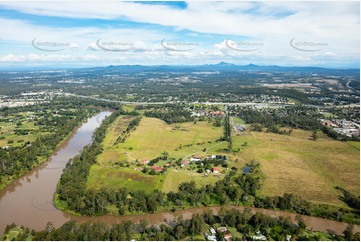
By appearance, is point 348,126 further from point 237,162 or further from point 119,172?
point 119,172

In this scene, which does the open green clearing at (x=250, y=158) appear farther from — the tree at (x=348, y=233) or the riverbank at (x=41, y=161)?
the riverbank at (x=41, y=161)

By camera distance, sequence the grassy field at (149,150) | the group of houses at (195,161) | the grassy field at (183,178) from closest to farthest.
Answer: the grassy field at (183,178), the grassy field at (149,150), the group of houses at (195,161)

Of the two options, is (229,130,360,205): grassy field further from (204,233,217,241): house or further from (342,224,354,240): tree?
(204,233,217,241): house

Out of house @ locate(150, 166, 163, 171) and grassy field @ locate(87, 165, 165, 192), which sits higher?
house @ locate(150, 166, 163, 171)

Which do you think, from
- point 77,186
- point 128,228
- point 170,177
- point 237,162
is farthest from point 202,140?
point 128,228

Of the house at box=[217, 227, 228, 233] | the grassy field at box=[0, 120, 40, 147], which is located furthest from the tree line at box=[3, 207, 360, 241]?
the grassy field at box=[0, 120, 40, 147]

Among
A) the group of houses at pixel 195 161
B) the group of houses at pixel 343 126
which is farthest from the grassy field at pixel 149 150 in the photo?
the group of houses at pixel 343 126

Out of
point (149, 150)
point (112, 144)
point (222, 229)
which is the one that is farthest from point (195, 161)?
point (222, 229)

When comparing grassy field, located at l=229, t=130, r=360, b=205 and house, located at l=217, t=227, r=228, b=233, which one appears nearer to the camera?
house, located at l=217, t=227, r=228, b=233

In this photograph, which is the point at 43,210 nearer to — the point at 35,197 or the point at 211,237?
the point at 35,197

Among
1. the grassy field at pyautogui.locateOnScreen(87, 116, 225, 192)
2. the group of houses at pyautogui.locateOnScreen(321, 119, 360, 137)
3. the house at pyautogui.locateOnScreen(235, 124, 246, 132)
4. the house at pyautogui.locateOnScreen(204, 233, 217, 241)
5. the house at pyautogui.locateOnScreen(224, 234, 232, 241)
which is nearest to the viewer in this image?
the house at pyautogui.locateOnScreen(204, 233, 217, 241)

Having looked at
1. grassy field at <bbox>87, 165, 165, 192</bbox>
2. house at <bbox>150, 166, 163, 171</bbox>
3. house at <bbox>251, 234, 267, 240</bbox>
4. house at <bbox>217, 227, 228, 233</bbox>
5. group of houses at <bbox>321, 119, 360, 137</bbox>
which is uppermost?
group of houses at <bbox>321, 119, 360, 137</bbox>
